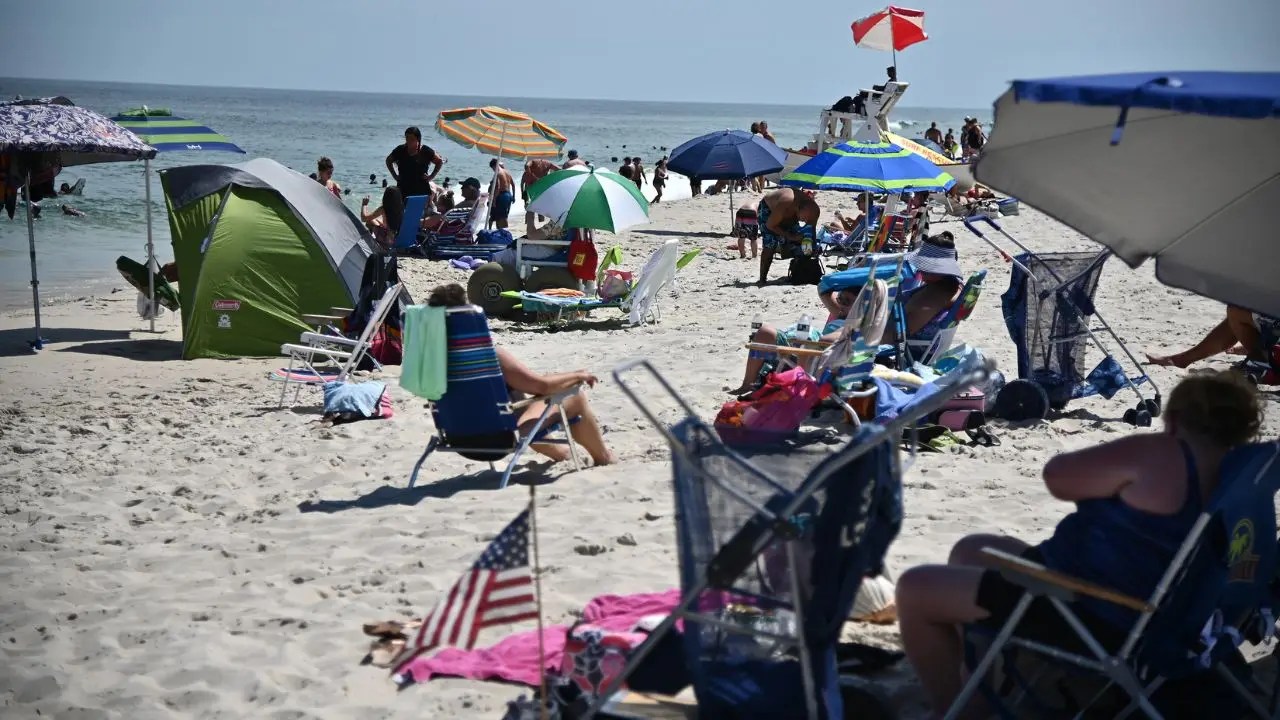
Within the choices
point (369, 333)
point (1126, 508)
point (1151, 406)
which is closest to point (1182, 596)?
point (1126, 508)

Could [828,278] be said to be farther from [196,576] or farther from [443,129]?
[443,129]

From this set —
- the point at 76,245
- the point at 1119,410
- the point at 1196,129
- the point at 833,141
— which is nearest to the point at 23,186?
the point at 1119,410

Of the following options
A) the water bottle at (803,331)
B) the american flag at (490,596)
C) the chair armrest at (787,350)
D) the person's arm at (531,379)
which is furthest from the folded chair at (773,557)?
the water bottle at (803,331)

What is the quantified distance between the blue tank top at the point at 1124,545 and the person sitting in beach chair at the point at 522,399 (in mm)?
3068

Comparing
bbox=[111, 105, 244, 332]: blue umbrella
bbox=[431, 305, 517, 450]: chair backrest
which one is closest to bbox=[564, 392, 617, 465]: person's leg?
bbox=[431, 305, 517, 450]: chair backrest

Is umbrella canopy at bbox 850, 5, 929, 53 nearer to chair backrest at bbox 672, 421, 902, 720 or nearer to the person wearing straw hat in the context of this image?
the person wearing straw hat

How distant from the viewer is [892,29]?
51.2ft

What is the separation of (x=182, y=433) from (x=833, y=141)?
11.5 meters

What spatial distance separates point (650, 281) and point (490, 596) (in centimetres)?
749

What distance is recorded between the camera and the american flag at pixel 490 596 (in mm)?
3111

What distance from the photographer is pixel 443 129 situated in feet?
60.2

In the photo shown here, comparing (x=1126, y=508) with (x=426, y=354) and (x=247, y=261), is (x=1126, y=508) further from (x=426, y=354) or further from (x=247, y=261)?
(x=247, y=261)

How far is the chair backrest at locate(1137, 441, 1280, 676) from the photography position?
2922 millimetres

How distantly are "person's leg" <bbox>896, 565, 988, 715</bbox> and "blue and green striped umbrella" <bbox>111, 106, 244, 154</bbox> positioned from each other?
28.1 feet
